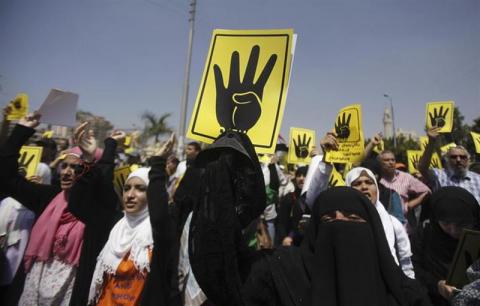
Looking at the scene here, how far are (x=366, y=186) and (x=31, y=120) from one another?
282 cm

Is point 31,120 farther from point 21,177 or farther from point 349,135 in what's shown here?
point 349,135

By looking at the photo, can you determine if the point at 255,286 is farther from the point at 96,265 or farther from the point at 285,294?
the point at 96,265

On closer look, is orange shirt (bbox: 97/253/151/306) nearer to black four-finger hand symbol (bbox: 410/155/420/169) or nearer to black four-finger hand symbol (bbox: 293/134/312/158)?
black four-finger hand symbol (bbox: 293/134/312/158)

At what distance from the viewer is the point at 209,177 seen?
5.42 ft

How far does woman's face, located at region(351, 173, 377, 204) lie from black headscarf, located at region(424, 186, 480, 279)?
0.48 meters

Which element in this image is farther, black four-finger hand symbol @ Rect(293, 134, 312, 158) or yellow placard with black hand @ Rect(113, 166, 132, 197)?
black four-finger hand symbol @ Rect(293, 134, 312, 158)

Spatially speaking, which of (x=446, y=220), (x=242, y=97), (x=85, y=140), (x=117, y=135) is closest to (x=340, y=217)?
(x=242, y=97)

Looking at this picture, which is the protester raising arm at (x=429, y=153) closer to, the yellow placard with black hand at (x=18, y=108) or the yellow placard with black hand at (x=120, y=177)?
the yellow placard with black hand at (x=120, y=177)

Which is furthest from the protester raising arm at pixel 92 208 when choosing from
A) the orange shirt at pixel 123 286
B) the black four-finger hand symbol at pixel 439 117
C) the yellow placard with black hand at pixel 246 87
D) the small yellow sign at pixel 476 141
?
the small yellow sign at pixel 476 141

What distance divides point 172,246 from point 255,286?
0.86 meters

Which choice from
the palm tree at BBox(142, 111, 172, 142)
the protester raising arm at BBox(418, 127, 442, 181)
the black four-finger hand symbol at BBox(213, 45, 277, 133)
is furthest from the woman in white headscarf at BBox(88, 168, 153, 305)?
the palm tree at BBox(142, 111, 172, 142)

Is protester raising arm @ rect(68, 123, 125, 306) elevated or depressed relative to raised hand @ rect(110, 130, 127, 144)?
depressed

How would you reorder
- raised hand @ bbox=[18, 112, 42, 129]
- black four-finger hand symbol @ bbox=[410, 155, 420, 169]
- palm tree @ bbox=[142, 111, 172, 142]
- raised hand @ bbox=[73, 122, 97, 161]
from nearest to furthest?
raised hand @ bbox=[18, 112, 42, 129] → raised hand @ bbox=[73, 122, 97, 161] → black four-finger hand symbol @ bbox=[410, 155, 420, 169] → palm tree @ bbox=[142, 111, 172, 142]

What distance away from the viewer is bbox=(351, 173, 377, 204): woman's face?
112 inches
